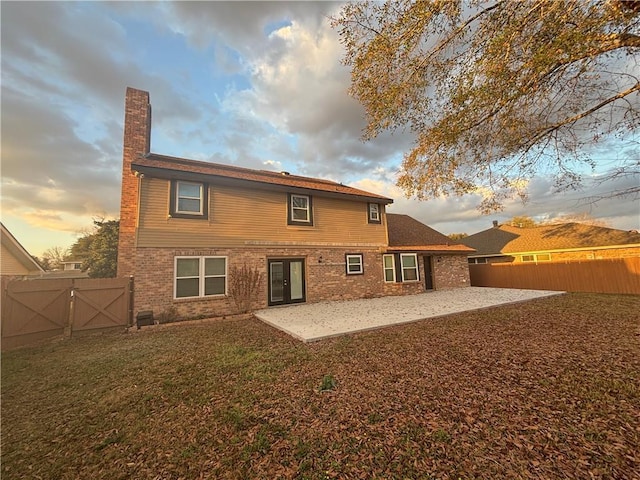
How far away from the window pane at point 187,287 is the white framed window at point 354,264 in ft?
23.2

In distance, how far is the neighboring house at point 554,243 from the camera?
1866cm

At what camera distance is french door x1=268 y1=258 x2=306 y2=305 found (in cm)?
1139

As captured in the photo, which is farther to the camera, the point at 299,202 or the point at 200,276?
the point at 299,202

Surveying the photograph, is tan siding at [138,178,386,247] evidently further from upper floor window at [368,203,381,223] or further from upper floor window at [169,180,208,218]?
upper floor window at [368,203,381,223]

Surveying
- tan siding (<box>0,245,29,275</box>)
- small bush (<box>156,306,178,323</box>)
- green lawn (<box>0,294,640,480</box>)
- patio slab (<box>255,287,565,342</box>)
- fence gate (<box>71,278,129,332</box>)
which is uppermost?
tan siding (<box>0,245,29,275</box>)

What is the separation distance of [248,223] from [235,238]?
859mm

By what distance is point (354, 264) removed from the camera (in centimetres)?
1348

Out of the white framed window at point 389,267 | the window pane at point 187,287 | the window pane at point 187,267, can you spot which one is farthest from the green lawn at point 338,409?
the white framed window at point 389,267

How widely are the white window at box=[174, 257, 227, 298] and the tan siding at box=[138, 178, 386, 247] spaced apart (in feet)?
Result: 2.12

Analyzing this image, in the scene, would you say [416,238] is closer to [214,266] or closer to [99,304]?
[214,266]

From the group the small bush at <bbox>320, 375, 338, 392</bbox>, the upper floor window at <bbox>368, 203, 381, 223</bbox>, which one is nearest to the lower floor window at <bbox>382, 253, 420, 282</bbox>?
the upper floor window at <bbox>368, 203, 381, 223</bbox>

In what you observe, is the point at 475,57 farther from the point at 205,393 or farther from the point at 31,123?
the point at 31,123

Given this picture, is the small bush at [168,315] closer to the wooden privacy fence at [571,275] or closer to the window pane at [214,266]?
the window pane at [214,266]

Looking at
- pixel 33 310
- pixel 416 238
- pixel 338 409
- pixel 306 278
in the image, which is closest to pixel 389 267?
pixel 416 238
